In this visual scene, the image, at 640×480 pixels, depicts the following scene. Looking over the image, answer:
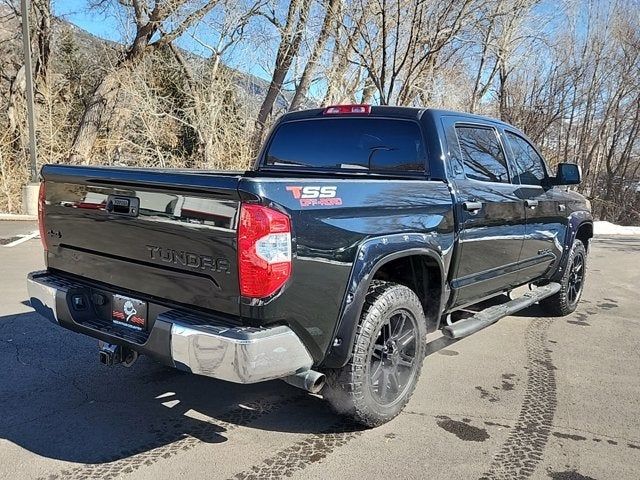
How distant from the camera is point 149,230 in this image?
9.79 feet

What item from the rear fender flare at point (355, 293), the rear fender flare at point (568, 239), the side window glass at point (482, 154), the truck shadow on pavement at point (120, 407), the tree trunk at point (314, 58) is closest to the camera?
the rear fender flare at point (355, 293)

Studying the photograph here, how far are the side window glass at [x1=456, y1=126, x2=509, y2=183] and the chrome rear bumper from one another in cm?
212

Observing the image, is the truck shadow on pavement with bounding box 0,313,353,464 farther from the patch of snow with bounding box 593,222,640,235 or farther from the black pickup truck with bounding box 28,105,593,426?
the patch of snow with bounding box 593,222,640,235

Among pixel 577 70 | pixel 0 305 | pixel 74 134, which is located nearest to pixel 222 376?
pixel 0 305

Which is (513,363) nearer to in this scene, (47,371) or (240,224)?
(240,224)

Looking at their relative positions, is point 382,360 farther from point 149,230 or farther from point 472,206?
point 149,230

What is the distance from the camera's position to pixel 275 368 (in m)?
2.77

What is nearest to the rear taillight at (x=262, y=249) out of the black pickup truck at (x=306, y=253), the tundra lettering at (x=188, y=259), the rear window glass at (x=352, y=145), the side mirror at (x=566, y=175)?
the black pickup truck at (x=306, y=253)

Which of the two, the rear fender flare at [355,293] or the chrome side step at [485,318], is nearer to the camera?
→ the rear fender flare at [355,293]

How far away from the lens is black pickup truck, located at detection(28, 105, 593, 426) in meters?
2.70

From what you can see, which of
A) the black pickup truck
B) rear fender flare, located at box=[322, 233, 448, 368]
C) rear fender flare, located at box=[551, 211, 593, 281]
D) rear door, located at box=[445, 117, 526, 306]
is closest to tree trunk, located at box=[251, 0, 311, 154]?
rear fender flare, located at box=[551, 211, 593, 281]

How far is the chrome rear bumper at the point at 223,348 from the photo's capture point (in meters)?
2.64

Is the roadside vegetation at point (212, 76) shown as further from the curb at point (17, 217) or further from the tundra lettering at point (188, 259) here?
the tundra lettering at point (188, 259)

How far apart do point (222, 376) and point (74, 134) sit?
19.5m
